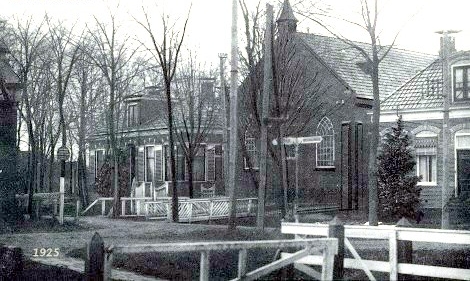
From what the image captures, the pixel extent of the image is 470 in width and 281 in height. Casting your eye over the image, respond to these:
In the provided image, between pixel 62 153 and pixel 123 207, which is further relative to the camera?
pixel 123 207

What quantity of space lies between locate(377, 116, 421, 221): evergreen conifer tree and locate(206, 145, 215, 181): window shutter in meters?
14.9

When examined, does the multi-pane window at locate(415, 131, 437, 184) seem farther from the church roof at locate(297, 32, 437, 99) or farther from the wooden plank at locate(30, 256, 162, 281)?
the wooden plank at locate(30, 256, 162, 281)

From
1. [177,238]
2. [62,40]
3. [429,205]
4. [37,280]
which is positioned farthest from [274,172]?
[37,280]

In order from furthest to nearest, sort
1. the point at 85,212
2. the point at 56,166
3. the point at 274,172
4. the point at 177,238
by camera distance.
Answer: the point at 56,166, the point at 274,172, the point at 85,212, the point at 177,238

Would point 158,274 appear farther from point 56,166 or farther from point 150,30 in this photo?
point 56,166

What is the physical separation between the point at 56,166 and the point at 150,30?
1147 inches

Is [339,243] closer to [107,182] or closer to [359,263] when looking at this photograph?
[359,263]

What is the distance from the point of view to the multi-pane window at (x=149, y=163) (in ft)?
129

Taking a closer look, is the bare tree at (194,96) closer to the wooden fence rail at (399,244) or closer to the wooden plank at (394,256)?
the wooden fence rail at (399,244)

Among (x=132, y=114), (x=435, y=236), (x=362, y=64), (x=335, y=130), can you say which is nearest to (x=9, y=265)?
(x=435, y=236)

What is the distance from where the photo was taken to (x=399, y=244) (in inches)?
373

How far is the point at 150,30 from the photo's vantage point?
2328cm

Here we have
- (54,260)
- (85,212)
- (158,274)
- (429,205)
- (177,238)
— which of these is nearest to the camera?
(158,274)

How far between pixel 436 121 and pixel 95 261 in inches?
878
